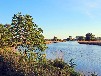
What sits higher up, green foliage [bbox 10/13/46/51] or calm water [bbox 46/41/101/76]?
green foliage [bbox 10/13/46/51]

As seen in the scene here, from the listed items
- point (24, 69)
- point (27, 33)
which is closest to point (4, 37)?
point (27, 33)

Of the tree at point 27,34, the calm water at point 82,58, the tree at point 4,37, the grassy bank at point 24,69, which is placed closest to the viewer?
the grassy bank at point 24,69

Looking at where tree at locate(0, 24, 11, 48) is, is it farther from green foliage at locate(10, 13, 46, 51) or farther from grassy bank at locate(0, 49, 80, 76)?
grassy bank at locate(0, 49, 80, 76)

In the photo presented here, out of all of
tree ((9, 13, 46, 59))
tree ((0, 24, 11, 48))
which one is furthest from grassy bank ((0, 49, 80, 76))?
tree ((0, 24, 11, 48))

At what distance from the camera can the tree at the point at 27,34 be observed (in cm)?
2033

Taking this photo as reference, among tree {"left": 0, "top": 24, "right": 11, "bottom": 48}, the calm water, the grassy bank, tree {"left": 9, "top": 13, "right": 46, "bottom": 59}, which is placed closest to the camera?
the grassy bank

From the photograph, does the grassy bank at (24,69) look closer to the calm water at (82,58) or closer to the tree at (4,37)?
the calm water at (82,58)

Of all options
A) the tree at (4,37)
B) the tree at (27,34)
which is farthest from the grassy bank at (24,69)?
the tree at (4,37)

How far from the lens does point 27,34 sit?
21.1 meters

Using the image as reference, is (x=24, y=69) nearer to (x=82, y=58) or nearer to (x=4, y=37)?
(x=4, y=37)

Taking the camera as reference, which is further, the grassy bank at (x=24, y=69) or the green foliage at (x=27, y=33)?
the green foliage at (x=27, y=33)

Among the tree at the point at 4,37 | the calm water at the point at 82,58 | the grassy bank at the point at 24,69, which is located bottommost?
the calm water at the point at 82,58

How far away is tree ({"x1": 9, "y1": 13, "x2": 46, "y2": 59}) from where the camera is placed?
66.7ft

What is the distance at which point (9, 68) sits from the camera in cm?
1462
